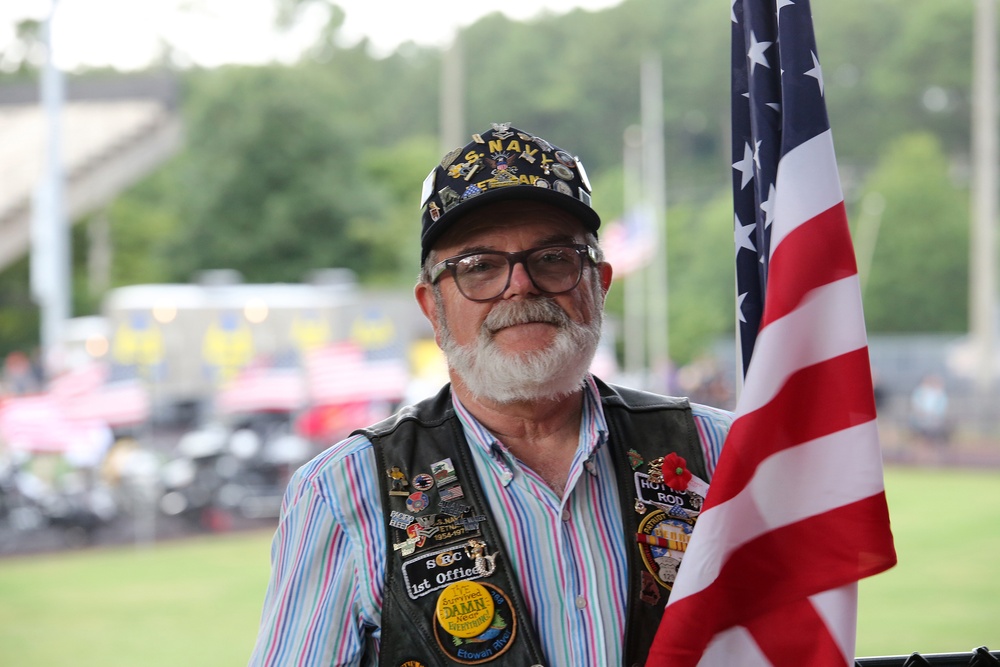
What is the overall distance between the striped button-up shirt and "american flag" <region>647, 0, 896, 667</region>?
190mm

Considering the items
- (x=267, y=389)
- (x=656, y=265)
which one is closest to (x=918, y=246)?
(x=656, y=265)

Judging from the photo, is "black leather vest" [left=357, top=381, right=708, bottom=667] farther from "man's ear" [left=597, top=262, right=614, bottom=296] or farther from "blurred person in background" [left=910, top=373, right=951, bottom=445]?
"blurred person in background" [left=910, top=373, right=951, bottom=445]

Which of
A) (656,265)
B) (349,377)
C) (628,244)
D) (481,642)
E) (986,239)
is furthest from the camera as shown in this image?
(656,265)

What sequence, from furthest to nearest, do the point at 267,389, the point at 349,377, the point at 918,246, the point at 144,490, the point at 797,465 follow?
the point at 918,246, the point at 267,389, the point at 349,377, the point at 144,490, the point at 797,465

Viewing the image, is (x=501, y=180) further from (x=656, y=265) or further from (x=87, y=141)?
(x=656, y=265)

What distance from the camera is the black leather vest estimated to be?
5.02ft

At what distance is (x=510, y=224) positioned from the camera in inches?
66.4

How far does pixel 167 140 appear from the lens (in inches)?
796

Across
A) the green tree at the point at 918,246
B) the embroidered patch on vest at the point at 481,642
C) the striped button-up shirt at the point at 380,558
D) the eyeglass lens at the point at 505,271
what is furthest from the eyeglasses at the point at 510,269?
the green tree at the point at 918,246

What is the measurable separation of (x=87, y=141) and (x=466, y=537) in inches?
853

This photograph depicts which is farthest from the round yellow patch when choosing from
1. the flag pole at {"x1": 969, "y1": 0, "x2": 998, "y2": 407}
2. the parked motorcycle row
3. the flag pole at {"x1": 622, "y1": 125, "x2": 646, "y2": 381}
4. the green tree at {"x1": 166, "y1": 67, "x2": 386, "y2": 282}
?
the green tree at {"x1": 166, "y1": 67, "x2": 386, "y2": 282}

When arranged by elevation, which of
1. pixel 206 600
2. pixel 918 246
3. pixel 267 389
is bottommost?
pixel 206 600

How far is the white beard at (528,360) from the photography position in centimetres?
166

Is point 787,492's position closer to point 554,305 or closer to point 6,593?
point 554,305
